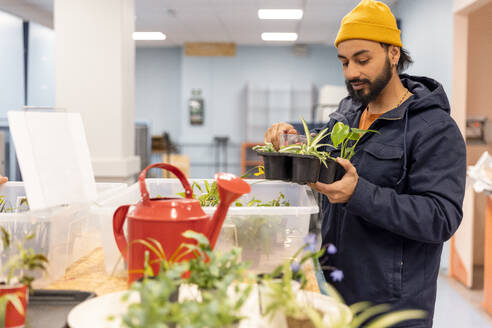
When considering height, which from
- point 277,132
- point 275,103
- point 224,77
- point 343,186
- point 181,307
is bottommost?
point 181,307

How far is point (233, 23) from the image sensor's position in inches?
283

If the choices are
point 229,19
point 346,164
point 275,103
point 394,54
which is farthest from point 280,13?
point 346,164

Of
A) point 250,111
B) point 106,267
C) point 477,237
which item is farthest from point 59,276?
point 250,111

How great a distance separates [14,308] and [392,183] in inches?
39.9

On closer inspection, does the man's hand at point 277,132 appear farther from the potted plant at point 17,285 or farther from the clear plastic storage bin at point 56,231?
the potted plant at point 17,285

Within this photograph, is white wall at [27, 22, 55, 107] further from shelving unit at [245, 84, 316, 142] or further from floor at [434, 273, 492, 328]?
floor at [434, 273, 492, 328]

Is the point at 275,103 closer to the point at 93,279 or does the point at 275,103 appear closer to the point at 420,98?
the point at 420,98

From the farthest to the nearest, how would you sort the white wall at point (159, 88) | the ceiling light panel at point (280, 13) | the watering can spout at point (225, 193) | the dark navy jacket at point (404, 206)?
the white wall at point (159, 88), the ceiling light panel at point (280, 13), the dark navy jacket at point (404, 206), the watering can spout at point (225, 193)

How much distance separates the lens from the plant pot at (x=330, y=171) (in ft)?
3.74

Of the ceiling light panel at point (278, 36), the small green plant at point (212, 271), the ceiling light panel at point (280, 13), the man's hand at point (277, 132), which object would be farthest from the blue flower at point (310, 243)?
the ceiling light panel at point (278, 36)

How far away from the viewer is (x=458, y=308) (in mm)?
3414

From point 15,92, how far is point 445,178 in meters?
6.21

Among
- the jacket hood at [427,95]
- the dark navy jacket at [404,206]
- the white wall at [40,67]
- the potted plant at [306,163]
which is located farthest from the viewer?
the white wall at [40,67]

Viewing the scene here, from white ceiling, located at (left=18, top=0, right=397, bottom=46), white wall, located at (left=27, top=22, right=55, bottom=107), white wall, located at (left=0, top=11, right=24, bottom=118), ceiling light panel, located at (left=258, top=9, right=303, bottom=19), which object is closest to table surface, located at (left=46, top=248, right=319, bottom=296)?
white ceiling, located at (left=18, top=0, right=397, bottom=46)
